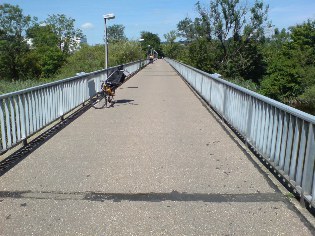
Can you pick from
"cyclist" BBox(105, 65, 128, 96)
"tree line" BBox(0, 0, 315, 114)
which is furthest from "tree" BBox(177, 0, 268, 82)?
"cyclist" BBox(105, 65, 128, 96)

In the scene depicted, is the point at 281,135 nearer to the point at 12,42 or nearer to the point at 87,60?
the point at 87,60

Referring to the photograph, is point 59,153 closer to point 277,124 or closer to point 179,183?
point 179,183

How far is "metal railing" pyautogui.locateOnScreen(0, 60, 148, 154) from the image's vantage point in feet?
17.9

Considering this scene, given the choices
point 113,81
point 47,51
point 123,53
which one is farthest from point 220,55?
point 47,51

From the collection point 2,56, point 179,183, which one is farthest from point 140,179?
point 2,56

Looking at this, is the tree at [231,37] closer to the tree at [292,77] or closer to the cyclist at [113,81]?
the tree at [292,77]

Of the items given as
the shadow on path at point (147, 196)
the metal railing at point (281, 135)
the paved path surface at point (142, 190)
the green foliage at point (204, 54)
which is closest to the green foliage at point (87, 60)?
the green foliage at point (204, 54)

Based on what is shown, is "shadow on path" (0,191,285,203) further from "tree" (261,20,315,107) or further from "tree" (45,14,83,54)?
"tree" (45,14,83,54)

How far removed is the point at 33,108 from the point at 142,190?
332 cm

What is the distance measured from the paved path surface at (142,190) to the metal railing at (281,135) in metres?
0.30

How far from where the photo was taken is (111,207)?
388 cm

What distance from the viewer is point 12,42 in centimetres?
6228

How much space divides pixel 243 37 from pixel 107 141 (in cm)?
4050

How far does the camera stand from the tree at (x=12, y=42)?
61.2 m
